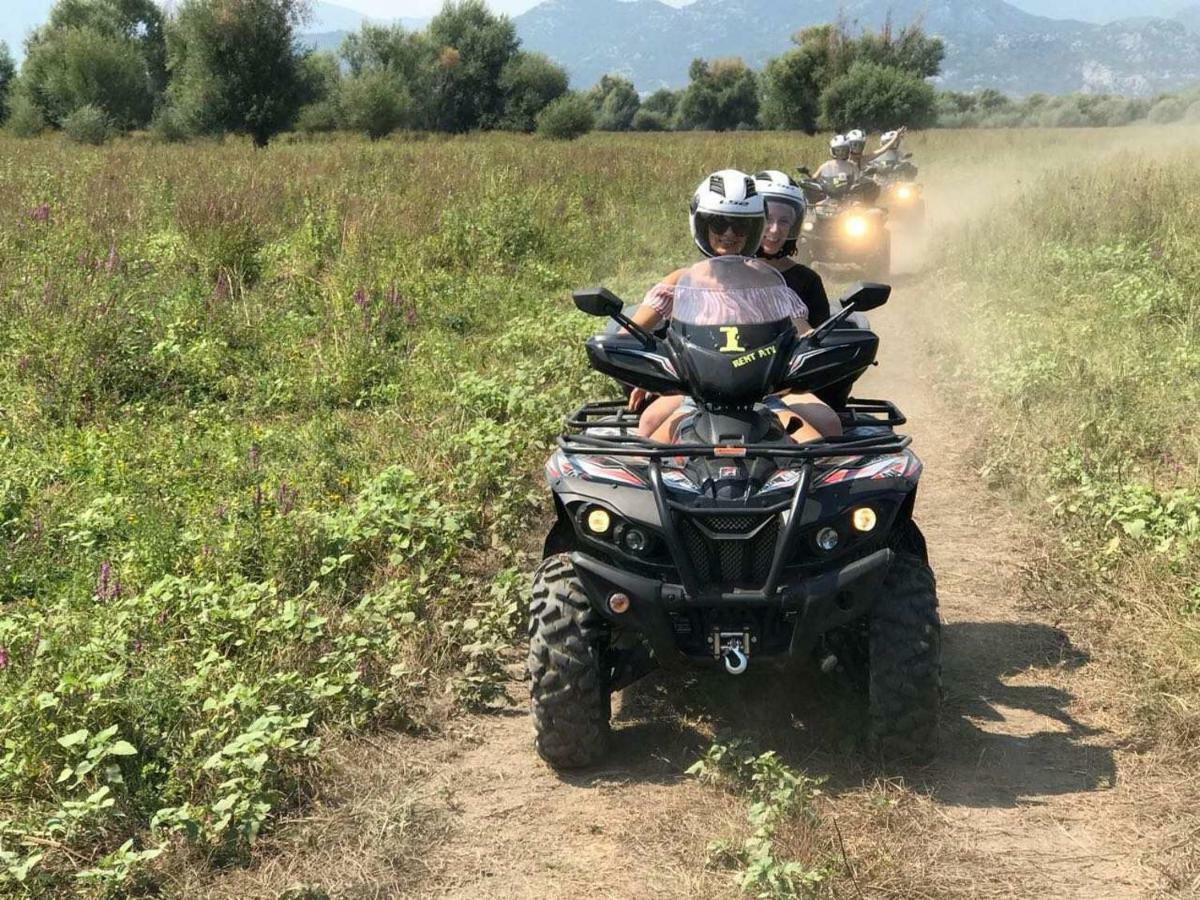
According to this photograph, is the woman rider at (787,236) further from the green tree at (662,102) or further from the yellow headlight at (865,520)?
the green tree at (662,102)

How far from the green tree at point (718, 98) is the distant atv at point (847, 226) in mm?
74678

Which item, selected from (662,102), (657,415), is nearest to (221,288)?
(657,415)

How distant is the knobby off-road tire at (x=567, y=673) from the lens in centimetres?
381

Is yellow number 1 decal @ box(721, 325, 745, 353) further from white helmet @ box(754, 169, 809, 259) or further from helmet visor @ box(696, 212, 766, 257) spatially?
white helmet @ box(754, 169, 809, 259)

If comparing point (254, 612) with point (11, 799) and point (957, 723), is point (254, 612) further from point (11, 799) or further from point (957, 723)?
point (957, 723)

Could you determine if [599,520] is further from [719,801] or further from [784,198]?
[784,198]

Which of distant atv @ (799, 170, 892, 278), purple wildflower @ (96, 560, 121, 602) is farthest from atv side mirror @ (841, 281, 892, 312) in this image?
distant atv @ (799, 170, 892, 278)

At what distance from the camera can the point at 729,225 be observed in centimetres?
455

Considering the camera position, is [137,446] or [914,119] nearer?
[137,446]

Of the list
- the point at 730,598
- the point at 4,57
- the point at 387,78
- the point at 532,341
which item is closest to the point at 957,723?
the point at 730,598

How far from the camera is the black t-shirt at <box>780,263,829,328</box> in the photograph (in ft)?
19.4

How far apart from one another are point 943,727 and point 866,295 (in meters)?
1.59

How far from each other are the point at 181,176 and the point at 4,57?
5931 centimetres

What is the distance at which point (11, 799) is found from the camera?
350cm
